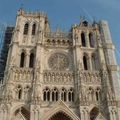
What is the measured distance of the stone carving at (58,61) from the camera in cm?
2912

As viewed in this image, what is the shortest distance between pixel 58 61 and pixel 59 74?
2.44 m

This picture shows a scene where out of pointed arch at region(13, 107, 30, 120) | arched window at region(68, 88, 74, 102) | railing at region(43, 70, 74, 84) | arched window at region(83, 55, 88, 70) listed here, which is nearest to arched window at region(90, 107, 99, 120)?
arched window at region(68, 88, 74, 102)

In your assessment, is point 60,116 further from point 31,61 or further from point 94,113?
point 31,61

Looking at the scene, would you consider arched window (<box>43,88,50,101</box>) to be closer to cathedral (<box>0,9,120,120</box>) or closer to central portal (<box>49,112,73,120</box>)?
cathedral (<box>0,9,120,120</box>)

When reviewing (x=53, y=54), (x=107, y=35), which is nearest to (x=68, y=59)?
(x=53, y=54)

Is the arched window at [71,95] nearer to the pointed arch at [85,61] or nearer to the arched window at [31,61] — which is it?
the pointed arch at [85,61]

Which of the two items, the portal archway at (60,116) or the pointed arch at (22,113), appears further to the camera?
the portal archway at (60,116)

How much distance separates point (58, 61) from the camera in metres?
29.8

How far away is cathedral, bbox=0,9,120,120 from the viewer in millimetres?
24547

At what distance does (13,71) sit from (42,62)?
3.51m

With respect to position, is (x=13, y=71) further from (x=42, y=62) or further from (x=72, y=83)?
(x=72, y=83)

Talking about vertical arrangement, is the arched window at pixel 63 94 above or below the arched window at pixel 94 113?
above

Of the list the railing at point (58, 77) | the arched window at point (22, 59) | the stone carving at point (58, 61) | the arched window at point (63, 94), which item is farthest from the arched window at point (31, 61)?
the arched window at point (63, 94)

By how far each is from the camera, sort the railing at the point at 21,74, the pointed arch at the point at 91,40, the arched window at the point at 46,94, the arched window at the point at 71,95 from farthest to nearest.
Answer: the pointed arch at the point at 91,40, the railing at the point at 21,74, the arched window at the point at 71,95, the arched window at the point at 46,94
